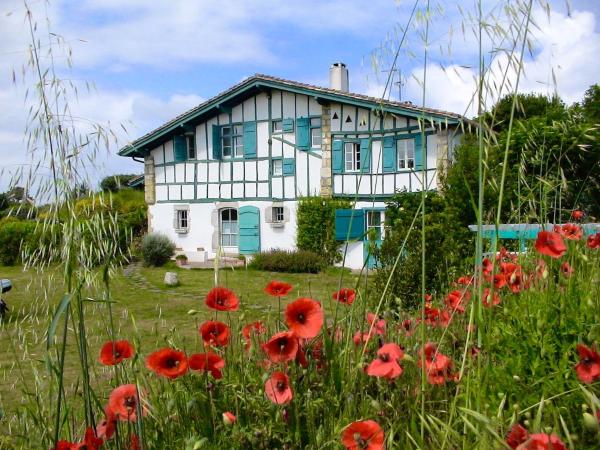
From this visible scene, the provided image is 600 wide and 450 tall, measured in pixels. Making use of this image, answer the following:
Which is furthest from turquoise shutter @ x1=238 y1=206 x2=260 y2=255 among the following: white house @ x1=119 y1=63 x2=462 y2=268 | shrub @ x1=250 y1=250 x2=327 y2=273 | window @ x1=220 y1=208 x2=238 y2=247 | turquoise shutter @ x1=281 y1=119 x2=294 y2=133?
turquoise shutter @ x1=281 y1=119 x2=294 y2=133

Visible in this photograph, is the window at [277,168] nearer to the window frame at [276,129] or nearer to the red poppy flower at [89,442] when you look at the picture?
the window frame at [276,129]

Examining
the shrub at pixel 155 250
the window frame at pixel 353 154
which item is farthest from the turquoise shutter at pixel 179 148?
the window frame at pixel 353 154

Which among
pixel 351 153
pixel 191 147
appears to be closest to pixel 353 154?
pixel 351 153

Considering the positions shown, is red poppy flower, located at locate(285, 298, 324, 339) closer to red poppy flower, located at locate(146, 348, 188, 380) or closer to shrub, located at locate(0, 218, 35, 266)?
red poppy flower, located at locate(146, 348, 188, 380)

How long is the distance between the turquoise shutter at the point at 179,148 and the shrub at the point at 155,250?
2.50 meters

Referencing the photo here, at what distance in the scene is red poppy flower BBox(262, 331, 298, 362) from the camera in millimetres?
1382

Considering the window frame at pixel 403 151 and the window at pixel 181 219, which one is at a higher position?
the window frame at pixel 403 151

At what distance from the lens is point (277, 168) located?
1677 cm

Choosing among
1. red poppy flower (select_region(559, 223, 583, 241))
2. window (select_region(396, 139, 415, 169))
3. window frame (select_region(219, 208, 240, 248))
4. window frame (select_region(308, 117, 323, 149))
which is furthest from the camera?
window frame (select_region(219, 208, 240, 248))

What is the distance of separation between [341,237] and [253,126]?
4305mm

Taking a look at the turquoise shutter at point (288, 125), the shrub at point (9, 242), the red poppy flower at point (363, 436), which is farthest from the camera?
the shrub at point (9, 242)

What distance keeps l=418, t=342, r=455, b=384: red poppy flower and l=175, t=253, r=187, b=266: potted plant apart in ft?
51.7

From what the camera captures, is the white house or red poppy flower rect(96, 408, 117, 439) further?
the white house

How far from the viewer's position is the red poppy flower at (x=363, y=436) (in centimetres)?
119
